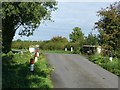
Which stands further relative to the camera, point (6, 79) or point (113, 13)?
point (113, 13)

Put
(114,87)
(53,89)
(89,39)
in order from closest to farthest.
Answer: (53,89), (114,87), (89,39)

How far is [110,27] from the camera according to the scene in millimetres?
41750

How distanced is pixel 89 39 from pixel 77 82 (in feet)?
132

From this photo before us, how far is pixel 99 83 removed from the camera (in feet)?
55.7

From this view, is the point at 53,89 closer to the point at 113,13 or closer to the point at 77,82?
the point at 77,82

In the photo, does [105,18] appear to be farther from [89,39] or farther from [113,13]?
[89,39]

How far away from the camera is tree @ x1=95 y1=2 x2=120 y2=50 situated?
135ft

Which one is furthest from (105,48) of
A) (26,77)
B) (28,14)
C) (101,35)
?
(26,77)

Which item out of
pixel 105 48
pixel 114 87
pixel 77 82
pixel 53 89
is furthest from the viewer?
pixel 105 48

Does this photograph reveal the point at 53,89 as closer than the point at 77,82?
Yes

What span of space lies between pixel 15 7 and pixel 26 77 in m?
3.41

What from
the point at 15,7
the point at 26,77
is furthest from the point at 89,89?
the point at 15,7

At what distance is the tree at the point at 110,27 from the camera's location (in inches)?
1615

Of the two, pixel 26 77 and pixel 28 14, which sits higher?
pixel 28 14
